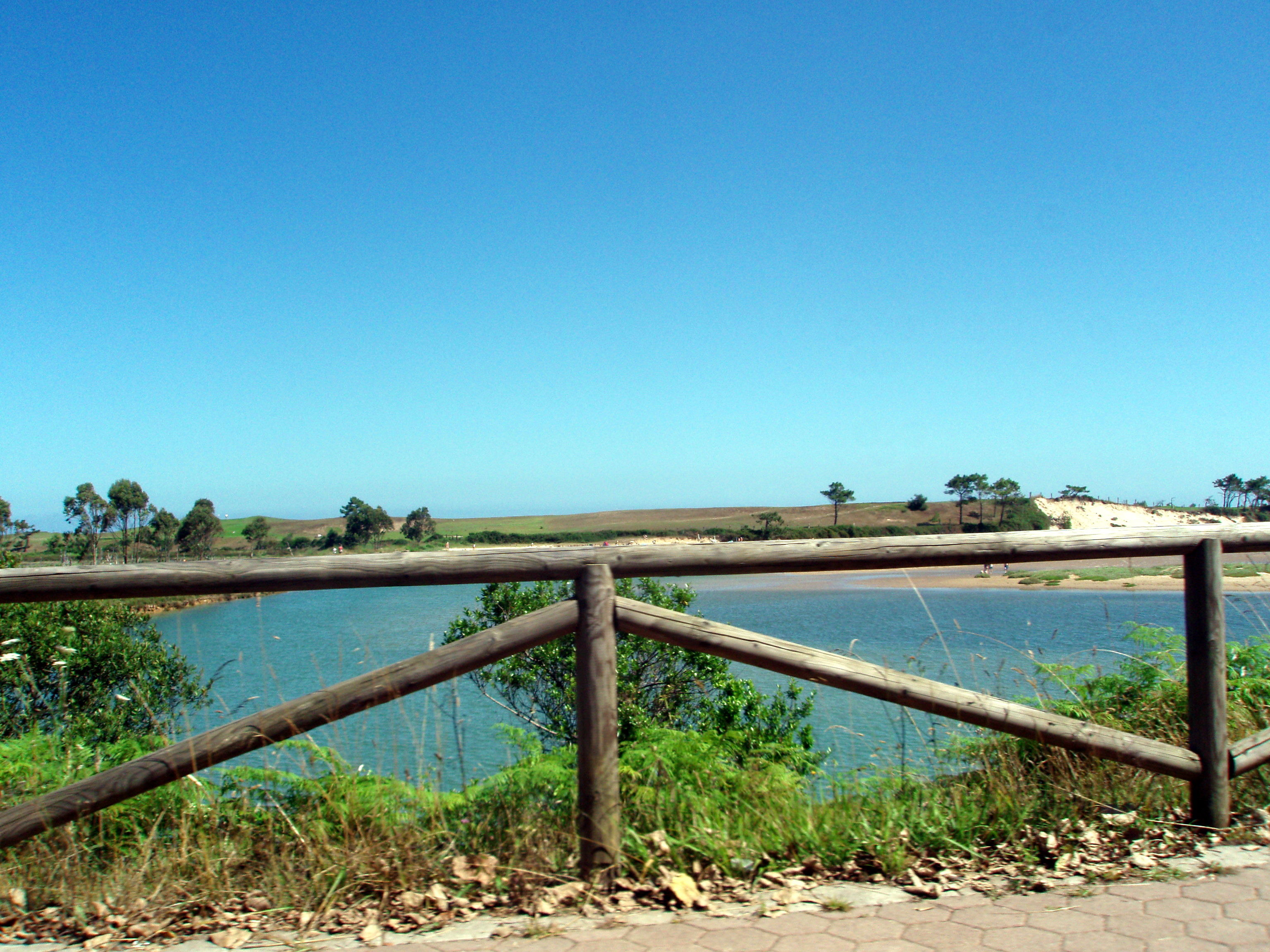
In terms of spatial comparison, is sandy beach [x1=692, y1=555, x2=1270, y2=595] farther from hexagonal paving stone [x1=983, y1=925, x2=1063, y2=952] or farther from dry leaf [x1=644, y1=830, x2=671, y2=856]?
hexagonal paving stone [x1=983, y1=925, x2=1063, y2=952]

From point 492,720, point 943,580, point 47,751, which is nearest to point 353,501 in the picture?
point 943,580

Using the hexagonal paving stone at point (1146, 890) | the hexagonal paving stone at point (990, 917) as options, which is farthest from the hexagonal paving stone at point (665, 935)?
the hexagonal paving stone at point (1146, 890)

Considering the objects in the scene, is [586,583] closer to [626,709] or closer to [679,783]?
[679,783]

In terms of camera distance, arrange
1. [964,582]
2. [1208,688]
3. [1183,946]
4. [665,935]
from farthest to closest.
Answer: [964,582] < [1208,688] < [665,935] < [1183,946]

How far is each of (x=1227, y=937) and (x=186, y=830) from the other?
360 cm

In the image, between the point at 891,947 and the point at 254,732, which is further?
the point at 254,732

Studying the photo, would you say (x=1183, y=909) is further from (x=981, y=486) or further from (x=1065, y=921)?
(x=981, y=486)

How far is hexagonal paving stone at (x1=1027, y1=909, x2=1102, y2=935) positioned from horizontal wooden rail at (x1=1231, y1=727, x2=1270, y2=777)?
125 centimetres

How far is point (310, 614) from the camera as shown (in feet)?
60.4

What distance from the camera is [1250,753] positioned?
346 cm

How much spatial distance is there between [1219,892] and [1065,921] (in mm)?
662

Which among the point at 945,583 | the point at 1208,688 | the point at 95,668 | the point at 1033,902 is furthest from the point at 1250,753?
the point at 945,583

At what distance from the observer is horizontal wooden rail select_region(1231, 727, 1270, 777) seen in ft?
11.2

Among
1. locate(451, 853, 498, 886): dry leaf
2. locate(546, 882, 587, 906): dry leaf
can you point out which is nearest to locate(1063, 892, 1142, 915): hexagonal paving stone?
locate(546, 882, 587, 906): dry leaf
